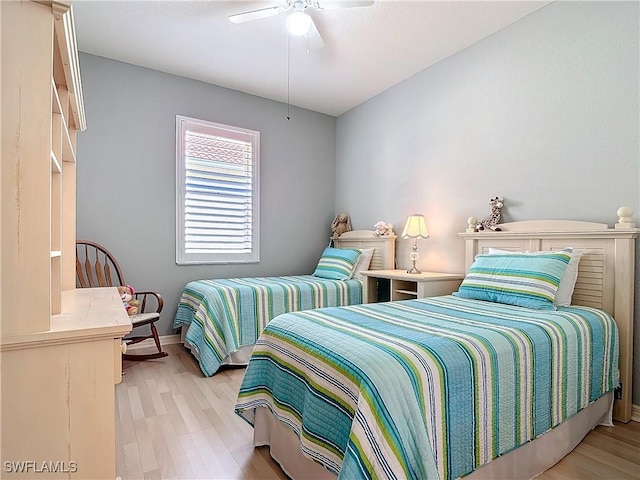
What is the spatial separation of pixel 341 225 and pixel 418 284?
176 cm

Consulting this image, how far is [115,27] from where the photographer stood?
9.64 feet

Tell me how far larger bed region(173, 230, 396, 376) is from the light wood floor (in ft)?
1.16

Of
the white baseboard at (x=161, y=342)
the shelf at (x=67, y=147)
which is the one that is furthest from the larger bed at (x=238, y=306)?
the shelf at (x=67, y=147)

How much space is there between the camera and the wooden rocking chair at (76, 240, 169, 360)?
312 centimetres

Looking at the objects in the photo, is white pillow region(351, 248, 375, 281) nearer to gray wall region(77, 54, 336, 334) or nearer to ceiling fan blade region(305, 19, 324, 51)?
gray wall region(77, 54, 336, 334)

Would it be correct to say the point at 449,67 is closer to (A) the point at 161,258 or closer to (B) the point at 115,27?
(B) the point at 115,27

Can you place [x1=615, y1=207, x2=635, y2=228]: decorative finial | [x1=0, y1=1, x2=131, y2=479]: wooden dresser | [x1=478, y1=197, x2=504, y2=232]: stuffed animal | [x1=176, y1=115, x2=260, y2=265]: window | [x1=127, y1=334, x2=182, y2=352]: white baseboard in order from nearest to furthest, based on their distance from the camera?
[x1=0, y1=1, x2=131, y2=479]: wooden dresser, [x1=615, y1=207, x2=635, y2=228]: decorative finial, [x1=478, y1=197, x2=504, y2=232]: stuffed animal, [x1=127, y1=334, x2=182, y2=352]: white baseboard, [x1=176, y1=115, x2=260, y2=265]: window

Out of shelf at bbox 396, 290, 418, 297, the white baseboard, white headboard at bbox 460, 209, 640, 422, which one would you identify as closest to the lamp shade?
shelf at bbox 396, 290, 418, 297

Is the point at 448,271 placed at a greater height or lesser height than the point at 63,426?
greater

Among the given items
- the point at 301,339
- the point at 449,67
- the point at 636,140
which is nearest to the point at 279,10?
the point at 449,67

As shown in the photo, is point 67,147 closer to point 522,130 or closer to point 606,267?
point 522,130

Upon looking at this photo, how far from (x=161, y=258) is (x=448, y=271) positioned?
2862 millimetres

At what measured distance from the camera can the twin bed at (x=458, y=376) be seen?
3.93ft

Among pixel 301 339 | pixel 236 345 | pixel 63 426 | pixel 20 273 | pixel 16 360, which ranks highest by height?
pixel 20 273
